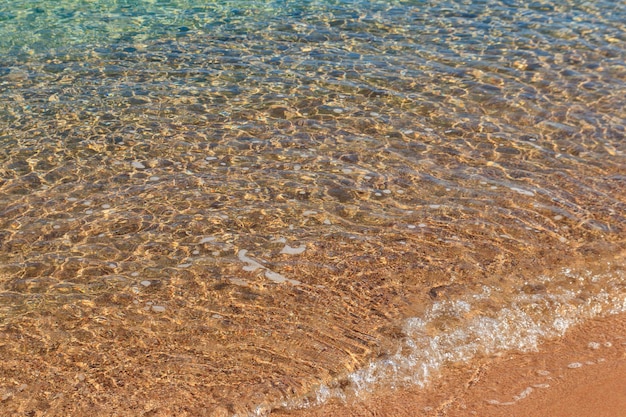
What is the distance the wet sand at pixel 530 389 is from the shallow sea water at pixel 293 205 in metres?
0.14

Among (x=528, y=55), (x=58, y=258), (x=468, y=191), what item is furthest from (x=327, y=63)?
(x=58, y=258)

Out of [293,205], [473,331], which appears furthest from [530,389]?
[293,205]

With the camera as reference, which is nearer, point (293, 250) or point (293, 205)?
point (293, 250)

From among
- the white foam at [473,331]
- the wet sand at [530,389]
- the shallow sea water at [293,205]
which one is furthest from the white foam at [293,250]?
the wet sand at [530,389]

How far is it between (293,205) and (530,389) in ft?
9.67

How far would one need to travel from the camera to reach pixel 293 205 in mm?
6879

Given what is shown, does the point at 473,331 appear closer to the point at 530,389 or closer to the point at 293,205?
the point at 530,389

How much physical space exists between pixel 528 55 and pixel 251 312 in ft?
22.0

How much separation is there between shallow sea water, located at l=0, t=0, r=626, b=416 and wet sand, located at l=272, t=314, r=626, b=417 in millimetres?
136

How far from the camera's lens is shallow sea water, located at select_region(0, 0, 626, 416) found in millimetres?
5105

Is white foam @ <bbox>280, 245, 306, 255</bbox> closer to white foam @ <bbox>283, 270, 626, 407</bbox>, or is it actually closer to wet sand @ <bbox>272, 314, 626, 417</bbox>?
white foam @ <bbox>283, 270, 626, 407</bbox>

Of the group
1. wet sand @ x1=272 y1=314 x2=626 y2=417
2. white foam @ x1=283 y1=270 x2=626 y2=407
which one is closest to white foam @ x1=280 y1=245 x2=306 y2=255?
white foam @ x1=283 y1=270 x2=626 y2=407

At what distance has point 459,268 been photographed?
600 cm

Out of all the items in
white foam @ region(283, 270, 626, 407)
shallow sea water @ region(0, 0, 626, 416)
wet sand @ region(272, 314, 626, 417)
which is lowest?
shallow sea water @ region(0, 0, 626, 416)
